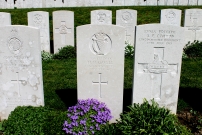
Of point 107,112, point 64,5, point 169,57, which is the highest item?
point 64,5

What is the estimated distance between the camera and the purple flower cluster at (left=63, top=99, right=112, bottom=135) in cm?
486

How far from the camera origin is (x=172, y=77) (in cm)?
571

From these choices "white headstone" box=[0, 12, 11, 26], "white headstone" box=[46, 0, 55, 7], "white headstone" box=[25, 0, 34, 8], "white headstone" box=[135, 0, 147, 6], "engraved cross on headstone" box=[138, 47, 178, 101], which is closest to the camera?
"engraved cross on headstone" box=[138, 47, 178, 101]

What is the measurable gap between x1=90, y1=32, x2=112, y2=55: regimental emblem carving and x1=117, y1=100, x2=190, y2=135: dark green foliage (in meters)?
1.38

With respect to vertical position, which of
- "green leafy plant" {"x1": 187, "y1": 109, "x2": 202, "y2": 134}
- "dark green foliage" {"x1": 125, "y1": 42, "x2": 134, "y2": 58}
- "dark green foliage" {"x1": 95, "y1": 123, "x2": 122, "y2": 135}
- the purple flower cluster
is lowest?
"green leafy plant" {"x1": 187, "y1": 109, "x2": 202, "y2": 134}

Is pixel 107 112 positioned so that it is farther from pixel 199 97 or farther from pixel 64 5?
pixel 64 5

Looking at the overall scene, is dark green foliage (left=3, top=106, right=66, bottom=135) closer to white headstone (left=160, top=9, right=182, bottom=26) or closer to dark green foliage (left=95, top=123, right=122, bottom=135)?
dark green foliage (left=95, top=123, right=122, bottom=135)

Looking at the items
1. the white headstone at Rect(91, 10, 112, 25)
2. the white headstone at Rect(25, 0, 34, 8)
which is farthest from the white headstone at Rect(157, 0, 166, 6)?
the white headstone at Rect(91, 10, 112, 25)

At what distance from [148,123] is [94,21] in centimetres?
732

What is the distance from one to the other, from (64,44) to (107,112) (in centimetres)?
628

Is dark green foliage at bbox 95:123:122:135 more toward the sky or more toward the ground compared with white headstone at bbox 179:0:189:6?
more toward the ground

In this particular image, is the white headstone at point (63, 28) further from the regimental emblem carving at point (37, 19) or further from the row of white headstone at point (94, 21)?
the regimental emblem carving at point (37, 19)

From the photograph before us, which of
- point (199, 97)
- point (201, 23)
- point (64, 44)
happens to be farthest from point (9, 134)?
point (201, 23)

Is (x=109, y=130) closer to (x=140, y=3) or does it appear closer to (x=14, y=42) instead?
(x=14, y=42)
